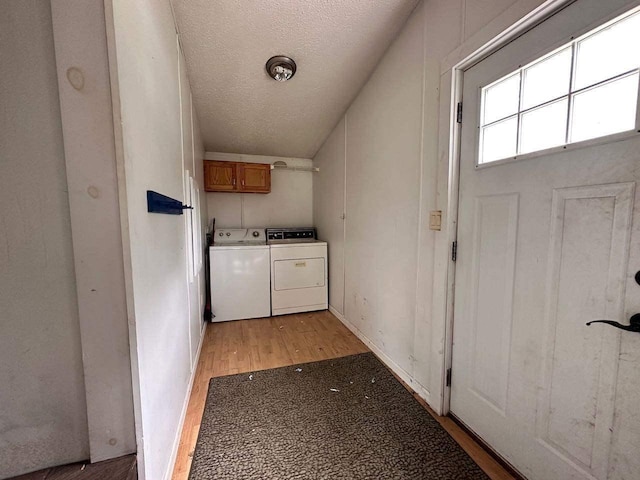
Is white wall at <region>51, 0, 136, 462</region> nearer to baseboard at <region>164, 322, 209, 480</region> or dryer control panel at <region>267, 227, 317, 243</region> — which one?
baseboard at <region>164, 322, 209, 480</region>

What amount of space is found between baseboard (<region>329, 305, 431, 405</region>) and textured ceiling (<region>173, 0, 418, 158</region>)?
7.76 feet

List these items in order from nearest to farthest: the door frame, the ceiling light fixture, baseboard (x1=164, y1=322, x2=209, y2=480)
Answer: baseboard (x1=164, y1=322, x2=209, y2=480)
the door frame
the ceiling light fixture

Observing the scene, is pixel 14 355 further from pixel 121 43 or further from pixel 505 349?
pixel 505 349

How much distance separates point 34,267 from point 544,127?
185 cm

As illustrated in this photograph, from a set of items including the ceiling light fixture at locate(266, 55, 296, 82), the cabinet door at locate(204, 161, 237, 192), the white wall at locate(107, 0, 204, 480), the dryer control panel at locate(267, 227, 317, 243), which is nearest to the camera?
the white wall at locate(107, 0, 204, 480)

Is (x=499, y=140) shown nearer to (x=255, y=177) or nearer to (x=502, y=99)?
(x=502, y=99)

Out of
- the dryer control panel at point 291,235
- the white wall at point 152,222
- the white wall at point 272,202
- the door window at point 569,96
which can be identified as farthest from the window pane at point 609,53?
the white wall at point 272,202

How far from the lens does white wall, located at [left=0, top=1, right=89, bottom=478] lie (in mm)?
648

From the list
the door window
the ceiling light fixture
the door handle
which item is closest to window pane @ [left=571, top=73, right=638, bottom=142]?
the door window

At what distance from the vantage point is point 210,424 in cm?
144

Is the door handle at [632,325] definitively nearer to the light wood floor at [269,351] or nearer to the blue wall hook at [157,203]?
the light wood floor at [269,351]

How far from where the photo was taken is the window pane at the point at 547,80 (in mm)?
953

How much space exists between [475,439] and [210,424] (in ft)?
4.89

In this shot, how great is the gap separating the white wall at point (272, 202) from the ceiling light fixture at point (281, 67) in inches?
66.9
